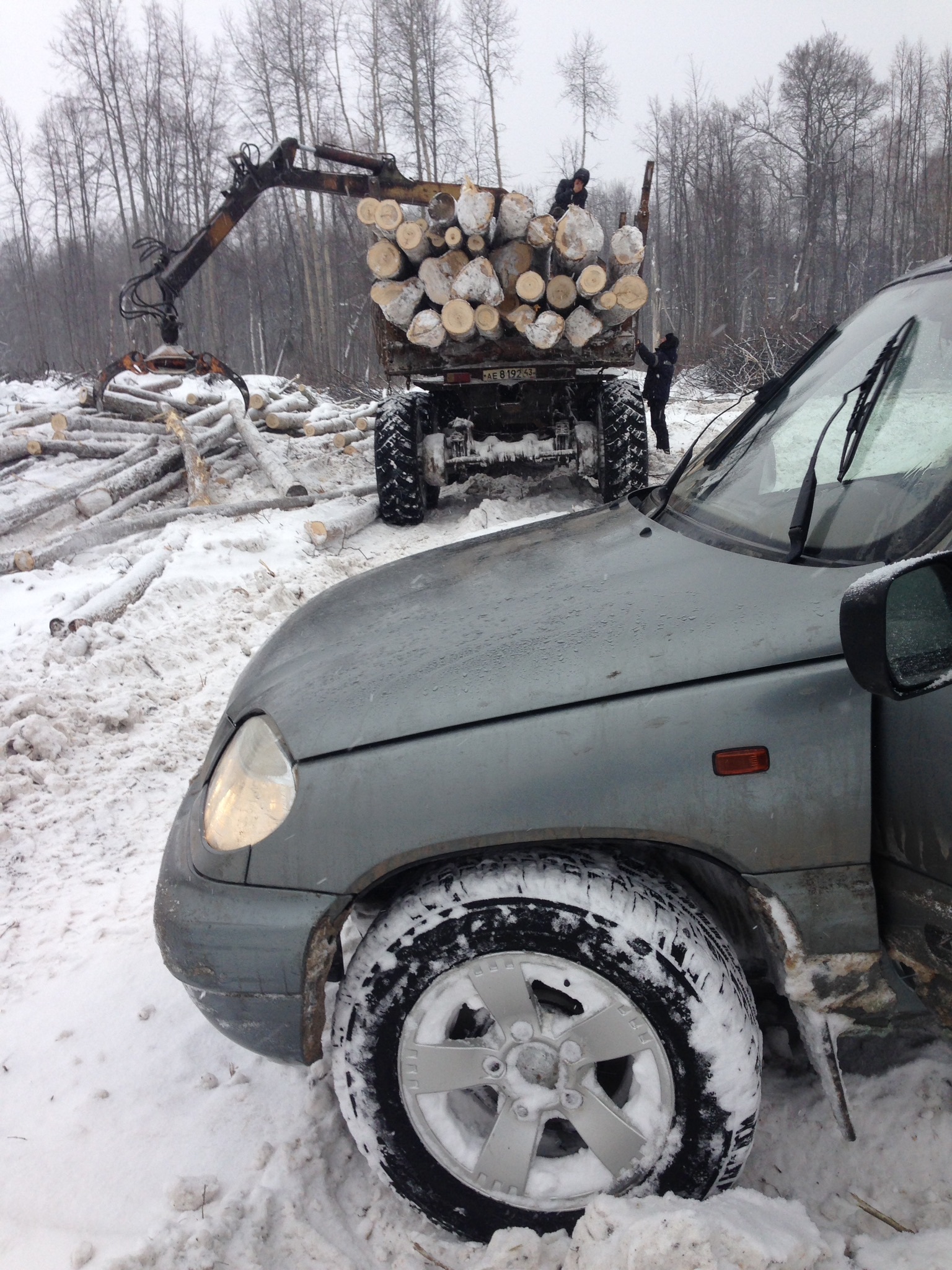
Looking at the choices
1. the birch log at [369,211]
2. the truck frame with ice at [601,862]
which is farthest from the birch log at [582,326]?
the truck frame with ice at [601,862]

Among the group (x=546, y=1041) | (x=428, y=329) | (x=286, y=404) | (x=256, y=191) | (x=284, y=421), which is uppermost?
(x=256, y=191)

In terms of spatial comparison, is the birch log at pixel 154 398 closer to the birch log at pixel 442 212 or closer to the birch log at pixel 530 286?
the birch log at pixel 442 212

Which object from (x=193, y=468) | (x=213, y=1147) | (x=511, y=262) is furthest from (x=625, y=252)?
(x=213, y=1147)

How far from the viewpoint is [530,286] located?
24.0ft

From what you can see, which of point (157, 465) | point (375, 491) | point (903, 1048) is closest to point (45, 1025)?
point (903, 1048)

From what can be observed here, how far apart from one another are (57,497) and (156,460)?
1425mm

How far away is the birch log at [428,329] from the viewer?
291 inches

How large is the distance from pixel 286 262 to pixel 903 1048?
41.8 metres

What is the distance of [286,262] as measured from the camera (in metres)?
38.2

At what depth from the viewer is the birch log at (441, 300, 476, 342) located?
7.27m

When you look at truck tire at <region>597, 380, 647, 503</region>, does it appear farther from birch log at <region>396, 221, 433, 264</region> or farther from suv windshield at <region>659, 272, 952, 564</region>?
suv windshield at <region>659, 272, 952, 564</region>

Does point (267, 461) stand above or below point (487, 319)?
below

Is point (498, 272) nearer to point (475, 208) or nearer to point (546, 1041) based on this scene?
point (475, 208)

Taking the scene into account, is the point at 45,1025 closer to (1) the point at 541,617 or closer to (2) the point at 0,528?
(1) the point at 541,617
